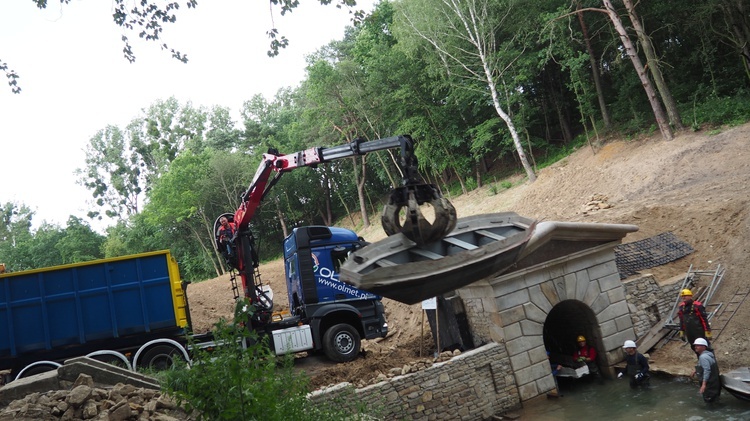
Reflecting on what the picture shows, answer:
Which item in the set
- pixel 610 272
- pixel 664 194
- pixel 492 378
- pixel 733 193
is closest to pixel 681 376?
pixel 610 272

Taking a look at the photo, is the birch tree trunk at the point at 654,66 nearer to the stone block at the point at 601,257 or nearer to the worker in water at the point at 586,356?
the stone block at the point at 601,257

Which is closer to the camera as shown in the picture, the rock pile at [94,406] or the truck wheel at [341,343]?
the rock pile at [94,406]

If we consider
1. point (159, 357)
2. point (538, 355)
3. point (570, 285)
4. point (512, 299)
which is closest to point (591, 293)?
point (570, 285)

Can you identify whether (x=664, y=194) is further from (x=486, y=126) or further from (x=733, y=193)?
(x=486, y=126)

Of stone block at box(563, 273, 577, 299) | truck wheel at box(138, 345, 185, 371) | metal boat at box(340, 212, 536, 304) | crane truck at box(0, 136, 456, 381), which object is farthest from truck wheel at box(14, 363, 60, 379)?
stone block at box(563, 273, 577, 299)

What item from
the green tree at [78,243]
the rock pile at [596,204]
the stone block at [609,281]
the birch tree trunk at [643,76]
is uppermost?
the green tree at [78,243]

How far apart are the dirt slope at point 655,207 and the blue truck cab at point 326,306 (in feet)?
2.19

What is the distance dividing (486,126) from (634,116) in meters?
6.70

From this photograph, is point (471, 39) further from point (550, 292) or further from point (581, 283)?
point (550, 292)

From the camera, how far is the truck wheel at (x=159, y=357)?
10984 mm

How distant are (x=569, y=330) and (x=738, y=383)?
14.7ft

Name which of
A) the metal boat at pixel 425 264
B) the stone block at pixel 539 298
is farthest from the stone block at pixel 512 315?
the metal boat at pixel 425 264

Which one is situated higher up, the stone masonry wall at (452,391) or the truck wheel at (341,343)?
the truck wheel at (341,343)

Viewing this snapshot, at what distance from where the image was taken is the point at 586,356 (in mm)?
12398
